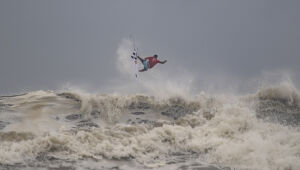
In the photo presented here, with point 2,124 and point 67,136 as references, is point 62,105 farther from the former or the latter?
point 67,136

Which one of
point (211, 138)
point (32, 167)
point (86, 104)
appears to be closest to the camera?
point (32, 167)

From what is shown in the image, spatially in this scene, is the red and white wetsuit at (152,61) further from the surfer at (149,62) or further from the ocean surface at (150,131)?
the ocean surface at (150,131)

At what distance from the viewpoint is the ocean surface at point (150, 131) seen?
7.15 m

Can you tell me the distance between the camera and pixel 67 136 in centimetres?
830

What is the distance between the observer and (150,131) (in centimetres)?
950

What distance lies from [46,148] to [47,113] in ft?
11.0

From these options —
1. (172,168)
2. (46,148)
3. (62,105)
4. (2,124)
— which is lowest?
(172,168)

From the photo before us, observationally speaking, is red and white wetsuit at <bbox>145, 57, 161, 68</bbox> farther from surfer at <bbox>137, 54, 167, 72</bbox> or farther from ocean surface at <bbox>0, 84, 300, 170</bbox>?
ocean surface at <bbox>0, 84, 300, 170</bbox>

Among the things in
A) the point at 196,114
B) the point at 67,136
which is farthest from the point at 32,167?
the point at 196,114

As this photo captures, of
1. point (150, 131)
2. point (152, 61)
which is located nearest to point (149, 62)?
point (152, 61)

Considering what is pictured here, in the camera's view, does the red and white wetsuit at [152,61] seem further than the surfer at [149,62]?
Yes

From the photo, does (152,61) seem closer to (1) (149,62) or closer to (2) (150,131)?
(1) (149,62)

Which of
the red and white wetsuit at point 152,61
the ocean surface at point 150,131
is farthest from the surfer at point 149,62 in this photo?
the ocean surface at point 150,131

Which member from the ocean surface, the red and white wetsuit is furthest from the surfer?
the ocean surface
